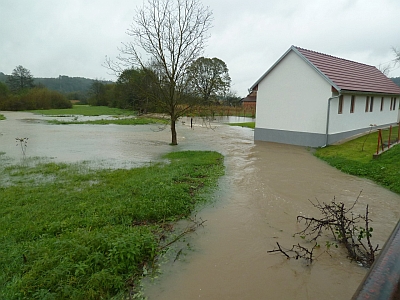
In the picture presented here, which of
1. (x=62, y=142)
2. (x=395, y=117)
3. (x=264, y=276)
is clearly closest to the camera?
(x=264, y=276)

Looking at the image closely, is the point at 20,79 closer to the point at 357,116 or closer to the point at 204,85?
the point at 204,85

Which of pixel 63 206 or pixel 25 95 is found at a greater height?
pixel 25 95

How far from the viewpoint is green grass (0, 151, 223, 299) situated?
3846 mm

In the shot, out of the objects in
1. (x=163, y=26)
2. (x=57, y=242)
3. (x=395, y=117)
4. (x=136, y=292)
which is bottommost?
(x=136, y=292)

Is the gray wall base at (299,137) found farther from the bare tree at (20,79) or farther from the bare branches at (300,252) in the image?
the bare tree at (20,79)

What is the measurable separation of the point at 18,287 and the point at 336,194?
7.60 metres

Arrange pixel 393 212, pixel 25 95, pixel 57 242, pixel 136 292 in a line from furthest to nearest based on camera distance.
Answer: pixel 25 95
pixel 393 212
pixel 57 242
pixel 136 292

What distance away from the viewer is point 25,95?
5381 centimetres

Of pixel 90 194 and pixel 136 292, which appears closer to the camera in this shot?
pixel 136 292

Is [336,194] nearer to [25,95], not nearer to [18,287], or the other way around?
[18,287]

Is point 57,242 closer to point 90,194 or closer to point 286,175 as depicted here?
point 90,194

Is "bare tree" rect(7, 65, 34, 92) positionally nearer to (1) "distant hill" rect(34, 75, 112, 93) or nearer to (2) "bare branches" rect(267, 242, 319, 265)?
(1) "distant hill" rect(34, 75, 112, 93)

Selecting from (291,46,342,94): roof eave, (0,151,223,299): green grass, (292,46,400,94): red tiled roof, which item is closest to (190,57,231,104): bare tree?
(291,46,342,94): roof eave

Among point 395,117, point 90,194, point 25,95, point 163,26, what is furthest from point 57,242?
point 25,95
